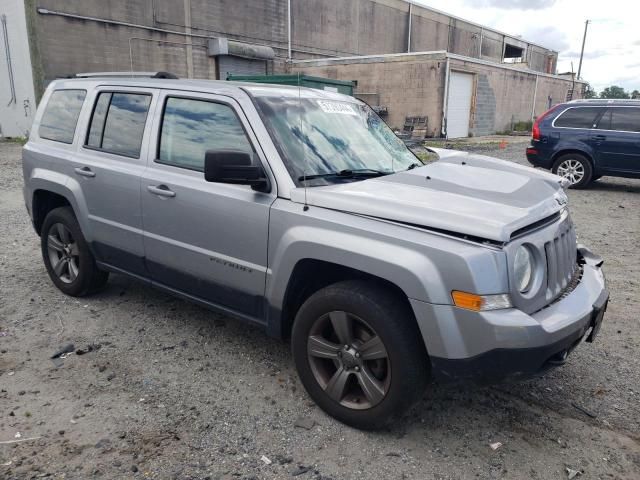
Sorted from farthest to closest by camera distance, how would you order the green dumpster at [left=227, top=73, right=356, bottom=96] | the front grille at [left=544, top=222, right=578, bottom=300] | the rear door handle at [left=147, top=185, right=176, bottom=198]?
1. the green dumpster at [left=227, top=73, right=356, bottom=96]
2. the rear door handle at [left=147, top=185, right=176, bottom=198]
3. the front grille at [left=544, top=222, right=578, bottom=300]

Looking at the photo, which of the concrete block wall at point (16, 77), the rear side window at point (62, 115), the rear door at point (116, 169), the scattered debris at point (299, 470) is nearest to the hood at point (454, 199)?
the scattered debris at point (299, 470)

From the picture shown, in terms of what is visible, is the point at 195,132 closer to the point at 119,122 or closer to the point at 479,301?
the point at 119,122

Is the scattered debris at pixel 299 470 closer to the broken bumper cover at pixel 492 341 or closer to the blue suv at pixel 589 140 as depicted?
the broken bumper cover at pixel 492 341

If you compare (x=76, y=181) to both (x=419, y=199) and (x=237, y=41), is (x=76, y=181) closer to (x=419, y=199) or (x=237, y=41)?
(x=419, y=199)

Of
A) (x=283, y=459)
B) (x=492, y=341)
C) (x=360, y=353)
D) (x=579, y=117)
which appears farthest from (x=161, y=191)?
(x=579, y=117)

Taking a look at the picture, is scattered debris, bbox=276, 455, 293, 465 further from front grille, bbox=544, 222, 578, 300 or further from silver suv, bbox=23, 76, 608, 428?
front grille, bbox=544, 222, 578, 300

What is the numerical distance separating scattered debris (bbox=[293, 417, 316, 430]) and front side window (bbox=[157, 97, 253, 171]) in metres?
1.66

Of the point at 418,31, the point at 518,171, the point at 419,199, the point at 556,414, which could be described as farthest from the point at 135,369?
the point at 418,31

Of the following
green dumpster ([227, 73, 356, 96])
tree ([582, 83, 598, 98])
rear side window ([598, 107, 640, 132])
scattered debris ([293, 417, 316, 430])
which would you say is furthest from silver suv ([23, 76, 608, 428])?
tree ([582, 83, 598, 98])

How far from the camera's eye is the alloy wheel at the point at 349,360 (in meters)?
2.77

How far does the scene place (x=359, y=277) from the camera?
9.54 ft

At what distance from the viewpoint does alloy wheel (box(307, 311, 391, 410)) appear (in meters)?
2.77

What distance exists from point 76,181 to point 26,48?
16691mm

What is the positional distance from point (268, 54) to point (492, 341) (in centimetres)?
2489
